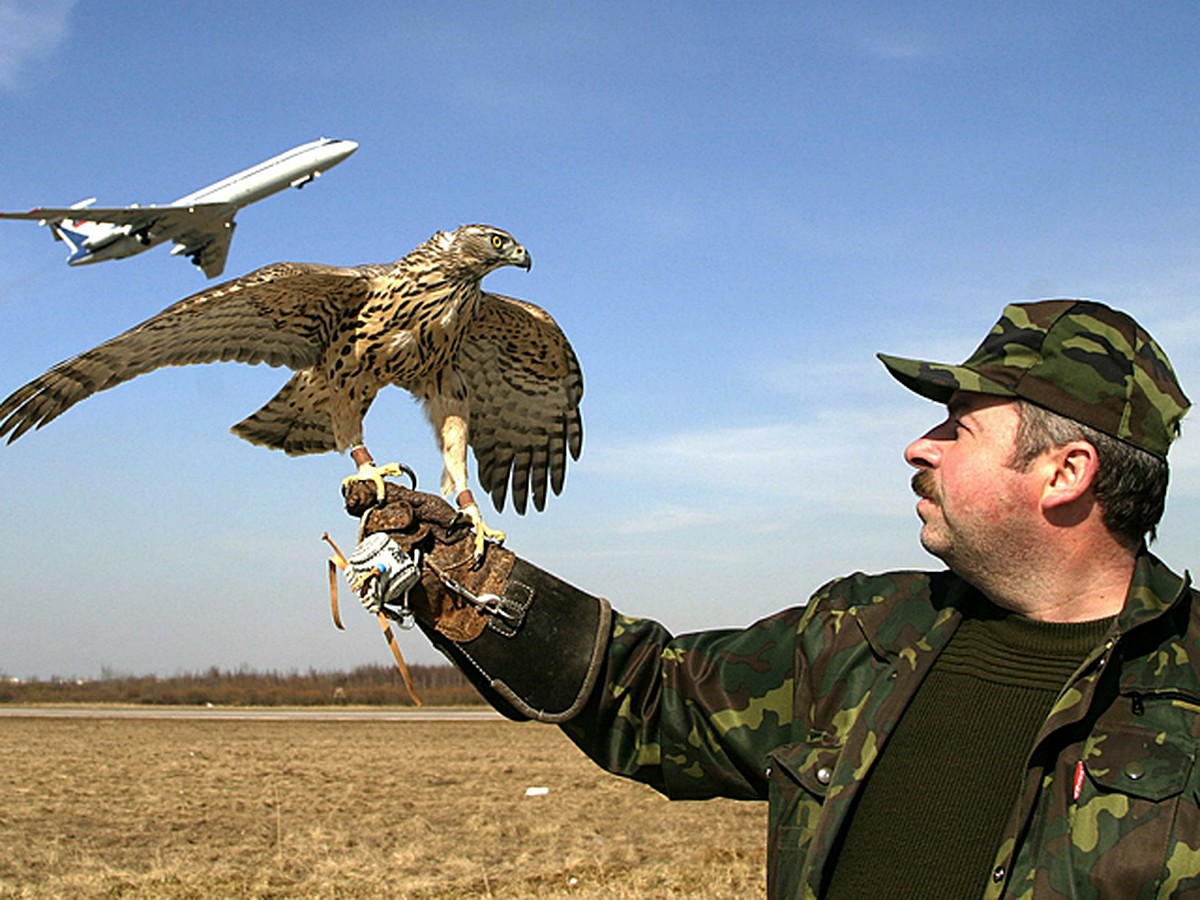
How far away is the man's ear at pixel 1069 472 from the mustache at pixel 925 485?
208 mm

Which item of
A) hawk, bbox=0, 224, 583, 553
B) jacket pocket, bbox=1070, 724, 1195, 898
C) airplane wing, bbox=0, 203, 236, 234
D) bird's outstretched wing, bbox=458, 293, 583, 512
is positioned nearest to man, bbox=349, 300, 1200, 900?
jacket pocket, bbox=1070, 724, 1195, 898

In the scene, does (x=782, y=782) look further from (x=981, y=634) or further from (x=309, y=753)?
(x=309, y=753)

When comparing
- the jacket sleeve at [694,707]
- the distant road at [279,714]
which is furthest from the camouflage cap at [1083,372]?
the distant road at [279,714]

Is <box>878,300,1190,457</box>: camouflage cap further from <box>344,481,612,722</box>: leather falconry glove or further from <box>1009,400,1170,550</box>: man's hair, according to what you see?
<box>344,481,612,722</box>: leather falconry glove

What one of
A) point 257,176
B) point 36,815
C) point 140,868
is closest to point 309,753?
point 36,815

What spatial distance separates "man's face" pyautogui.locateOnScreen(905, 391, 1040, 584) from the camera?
221 centimetres

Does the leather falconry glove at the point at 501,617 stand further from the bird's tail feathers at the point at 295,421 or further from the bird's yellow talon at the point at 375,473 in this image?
Result: the bird's tail feathers at the point at 295,421

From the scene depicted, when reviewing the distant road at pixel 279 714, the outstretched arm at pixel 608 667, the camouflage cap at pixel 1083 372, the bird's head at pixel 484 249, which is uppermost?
the bird's head at pixel 484 249

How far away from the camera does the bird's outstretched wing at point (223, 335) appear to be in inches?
152

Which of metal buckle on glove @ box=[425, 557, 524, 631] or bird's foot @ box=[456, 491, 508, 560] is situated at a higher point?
bird's foot @ box=[456, 491, 508, 560]

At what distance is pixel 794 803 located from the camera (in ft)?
7.53

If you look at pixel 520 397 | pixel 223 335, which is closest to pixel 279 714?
pixel 520 397

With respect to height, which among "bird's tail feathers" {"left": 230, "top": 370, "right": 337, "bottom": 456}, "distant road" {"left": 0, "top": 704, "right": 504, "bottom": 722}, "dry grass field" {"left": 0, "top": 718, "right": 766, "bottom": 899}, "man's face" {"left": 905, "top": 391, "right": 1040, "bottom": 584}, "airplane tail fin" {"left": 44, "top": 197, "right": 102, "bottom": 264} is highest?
"airplane tail fin" {"left": 44, "top": 197, "right": 102, "bottom": 264}

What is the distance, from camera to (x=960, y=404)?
2.34 meters
